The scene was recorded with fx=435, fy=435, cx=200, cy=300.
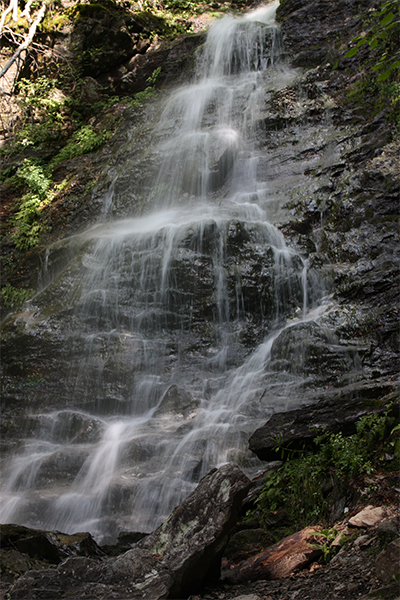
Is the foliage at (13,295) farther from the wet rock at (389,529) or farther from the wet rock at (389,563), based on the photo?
the wet rock at (389,563)

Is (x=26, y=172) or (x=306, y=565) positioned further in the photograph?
(x=26, y=172)

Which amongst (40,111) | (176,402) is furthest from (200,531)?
(40,111)

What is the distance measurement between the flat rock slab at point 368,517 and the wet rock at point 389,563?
22.7 inches

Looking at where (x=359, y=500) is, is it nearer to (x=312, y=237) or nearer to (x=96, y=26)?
(x=312, y=237)

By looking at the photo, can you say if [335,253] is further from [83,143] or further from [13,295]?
[83,143]

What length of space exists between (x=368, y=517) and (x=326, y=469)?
89 centimetres

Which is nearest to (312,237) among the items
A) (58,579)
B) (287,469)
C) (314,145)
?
(314,145)

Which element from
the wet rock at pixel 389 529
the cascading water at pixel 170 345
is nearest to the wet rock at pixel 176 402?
the cascading water at pixel 170 345

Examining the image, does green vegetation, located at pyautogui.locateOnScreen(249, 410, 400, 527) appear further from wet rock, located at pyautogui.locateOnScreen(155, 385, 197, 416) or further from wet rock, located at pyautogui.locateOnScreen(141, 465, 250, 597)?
wet rock, located at pyautogui.locateOnScreen(155, 385, 197, 416)

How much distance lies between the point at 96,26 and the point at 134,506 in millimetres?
15668

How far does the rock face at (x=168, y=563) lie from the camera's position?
266 cm

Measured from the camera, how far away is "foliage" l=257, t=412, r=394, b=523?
3.52 metres

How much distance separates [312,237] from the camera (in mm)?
8500

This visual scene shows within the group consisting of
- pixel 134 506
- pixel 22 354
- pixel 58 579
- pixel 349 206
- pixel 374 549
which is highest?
pixel 349 206
